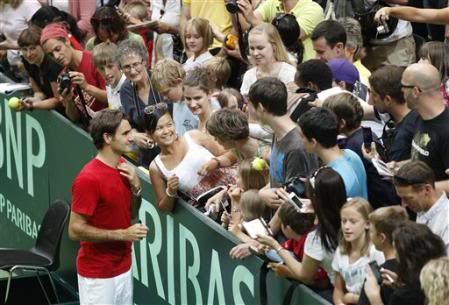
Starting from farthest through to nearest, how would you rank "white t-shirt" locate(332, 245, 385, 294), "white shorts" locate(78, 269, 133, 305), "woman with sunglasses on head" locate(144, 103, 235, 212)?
"woman with sunglasses on head" locate(144, 103, 235, 212) < "white shorts" locate(78, 269, 133, 305) < "white t-shirt" locate(332, 245, 385, 294)

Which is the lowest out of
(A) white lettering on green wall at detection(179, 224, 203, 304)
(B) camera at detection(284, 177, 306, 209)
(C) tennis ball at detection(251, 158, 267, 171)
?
(A) white lettering on green wall at detection(179, 224, 203, 304)

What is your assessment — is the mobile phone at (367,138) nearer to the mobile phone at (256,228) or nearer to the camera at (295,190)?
the camera at (295,190)

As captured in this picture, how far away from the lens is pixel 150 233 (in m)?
9.83

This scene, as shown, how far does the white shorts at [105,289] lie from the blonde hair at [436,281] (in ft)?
10.2

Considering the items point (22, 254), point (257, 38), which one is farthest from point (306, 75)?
point (22, 254)

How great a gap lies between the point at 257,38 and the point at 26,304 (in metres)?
3.22

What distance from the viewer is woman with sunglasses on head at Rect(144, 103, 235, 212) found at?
29.3 feet

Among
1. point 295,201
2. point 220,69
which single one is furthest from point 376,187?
point 220,69

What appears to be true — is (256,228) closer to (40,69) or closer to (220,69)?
(220,69)

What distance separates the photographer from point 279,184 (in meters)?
8.16

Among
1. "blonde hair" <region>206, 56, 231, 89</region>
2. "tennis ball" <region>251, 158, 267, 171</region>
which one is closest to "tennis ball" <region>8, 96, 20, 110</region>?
"blonde hair" <region>206, 56, 231, 89</region>

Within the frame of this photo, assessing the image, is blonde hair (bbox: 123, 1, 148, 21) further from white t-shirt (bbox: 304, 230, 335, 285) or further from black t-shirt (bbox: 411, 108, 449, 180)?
white t-shirt (bbox: 304, 230, 335, 285)

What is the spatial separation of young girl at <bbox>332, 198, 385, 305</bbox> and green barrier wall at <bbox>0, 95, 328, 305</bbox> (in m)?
0.17

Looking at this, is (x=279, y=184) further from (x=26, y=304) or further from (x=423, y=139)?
(x=26, y=304)
